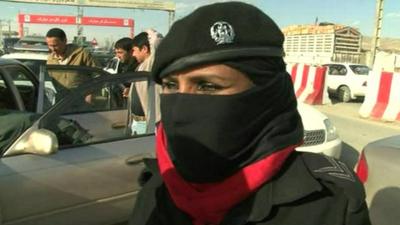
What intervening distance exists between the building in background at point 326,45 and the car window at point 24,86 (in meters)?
26.9

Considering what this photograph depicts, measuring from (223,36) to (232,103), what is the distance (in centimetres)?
16

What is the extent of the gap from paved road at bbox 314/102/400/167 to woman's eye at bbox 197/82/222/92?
612 cm

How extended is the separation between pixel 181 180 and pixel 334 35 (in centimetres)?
3432

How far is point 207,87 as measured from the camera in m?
1.30

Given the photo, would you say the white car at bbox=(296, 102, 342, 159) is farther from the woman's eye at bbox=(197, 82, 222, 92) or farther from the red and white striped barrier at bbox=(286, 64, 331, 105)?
the red and white striped barrier at bbox=(286, 64, 331, 105)

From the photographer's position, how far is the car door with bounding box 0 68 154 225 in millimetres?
3465

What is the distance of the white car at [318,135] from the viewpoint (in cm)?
555

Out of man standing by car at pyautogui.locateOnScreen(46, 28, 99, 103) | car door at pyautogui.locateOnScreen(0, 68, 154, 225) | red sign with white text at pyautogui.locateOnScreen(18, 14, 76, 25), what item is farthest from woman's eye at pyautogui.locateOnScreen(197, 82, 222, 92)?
red sign with white text at pyautogui.locateOnScreen(18, 14, 76, 25)

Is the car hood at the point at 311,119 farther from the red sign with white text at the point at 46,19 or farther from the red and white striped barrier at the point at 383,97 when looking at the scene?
the red sign with white text at the point at 46,19

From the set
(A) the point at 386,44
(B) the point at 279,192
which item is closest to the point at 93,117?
(B) the point at 279,192

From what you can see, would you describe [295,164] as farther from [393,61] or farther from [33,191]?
[393,61]

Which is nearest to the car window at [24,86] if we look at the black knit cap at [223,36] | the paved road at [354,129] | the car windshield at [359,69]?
the black knit cap at [223,36]

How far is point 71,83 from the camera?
5258mm

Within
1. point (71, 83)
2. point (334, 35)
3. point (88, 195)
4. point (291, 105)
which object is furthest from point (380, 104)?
point (334, 35)
